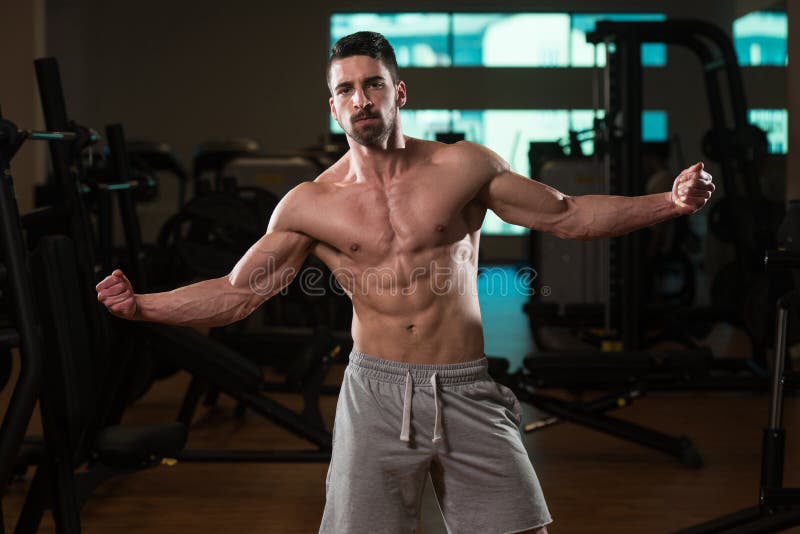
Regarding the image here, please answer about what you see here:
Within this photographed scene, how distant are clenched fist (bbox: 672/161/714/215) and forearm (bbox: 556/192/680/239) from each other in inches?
1.2

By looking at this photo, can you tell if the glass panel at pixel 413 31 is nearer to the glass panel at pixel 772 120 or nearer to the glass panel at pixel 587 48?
the glass panel at pixel 587 48

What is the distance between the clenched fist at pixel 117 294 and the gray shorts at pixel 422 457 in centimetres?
41

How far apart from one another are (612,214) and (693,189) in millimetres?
155

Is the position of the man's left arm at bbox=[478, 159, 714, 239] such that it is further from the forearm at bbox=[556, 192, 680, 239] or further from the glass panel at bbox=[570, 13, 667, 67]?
the glass panel at bbox=[570, 13, 667, 67]

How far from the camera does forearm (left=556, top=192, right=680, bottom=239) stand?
179cm

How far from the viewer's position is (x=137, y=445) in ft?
9.00

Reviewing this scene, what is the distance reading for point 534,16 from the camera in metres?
12.6

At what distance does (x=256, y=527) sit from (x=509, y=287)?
849cm

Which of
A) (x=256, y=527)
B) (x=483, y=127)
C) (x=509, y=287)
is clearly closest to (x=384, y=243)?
(x=256, y=527)

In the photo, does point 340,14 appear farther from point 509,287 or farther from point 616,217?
point 616,217

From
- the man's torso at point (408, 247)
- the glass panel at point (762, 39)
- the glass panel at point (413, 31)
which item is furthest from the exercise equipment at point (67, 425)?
the glass panel at point (413, 31)

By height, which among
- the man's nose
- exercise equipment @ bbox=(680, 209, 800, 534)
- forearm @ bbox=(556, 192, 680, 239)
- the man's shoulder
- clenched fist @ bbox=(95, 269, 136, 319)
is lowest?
exercise equipment @ bbox=(680, 209, 800, 534)

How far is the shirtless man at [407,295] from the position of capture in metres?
1.75

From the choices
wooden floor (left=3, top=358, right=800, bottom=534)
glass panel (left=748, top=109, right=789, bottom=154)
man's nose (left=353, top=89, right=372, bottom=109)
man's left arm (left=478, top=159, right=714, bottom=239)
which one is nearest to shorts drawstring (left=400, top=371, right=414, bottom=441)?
man's left arm (left=478, top=159, right=714, bottom=239)
